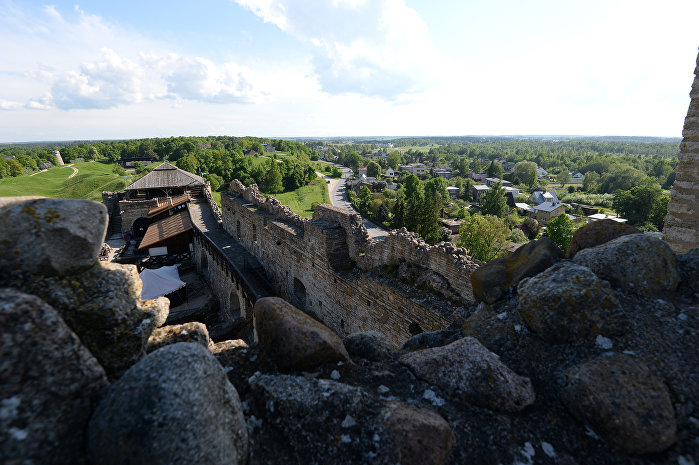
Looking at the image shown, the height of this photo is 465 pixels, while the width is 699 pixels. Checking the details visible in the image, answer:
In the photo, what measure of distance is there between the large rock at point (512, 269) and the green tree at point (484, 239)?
3186cm

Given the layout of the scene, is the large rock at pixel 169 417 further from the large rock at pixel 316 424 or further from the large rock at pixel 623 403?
the large rock at pixel 623 403

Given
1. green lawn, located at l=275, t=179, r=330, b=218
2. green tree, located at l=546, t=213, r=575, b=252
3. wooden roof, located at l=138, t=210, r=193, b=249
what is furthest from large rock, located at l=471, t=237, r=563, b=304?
green lawn, located at l=275, t=179, r=330, b=218

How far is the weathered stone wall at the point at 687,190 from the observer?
6719 mm

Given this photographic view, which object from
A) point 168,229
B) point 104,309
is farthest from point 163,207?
point 104,309

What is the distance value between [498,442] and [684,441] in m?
1.15

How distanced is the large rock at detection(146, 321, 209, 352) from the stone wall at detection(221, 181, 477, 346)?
→ 18.7 ft

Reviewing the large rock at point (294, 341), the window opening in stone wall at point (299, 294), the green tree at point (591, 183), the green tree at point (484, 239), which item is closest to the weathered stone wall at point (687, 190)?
the large rock at point (294, 341)

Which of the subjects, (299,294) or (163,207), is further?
(163,207)

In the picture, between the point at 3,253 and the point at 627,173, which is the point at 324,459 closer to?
the point at 3,253

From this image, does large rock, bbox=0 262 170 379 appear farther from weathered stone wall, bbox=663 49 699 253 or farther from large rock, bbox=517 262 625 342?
weathered stone wall, bbox=663 49 699 253

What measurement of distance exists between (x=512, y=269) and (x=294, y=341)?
8.98 feet

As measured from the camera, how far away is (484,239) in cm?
3488

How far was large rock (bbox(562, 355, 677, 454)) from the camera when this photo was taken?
2.12 m

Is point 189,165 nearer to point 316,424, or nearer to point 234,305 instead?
point 234,305
